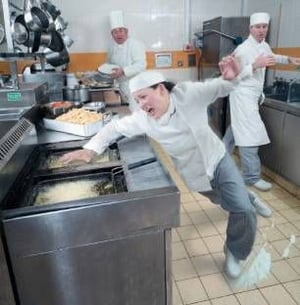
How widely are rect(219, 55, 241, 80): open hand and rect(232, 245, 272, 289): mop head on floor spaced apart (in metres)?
1.11

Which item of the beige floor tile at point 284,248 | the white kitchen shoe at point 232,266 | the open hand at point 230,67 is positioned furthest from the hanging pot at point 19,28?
the beige floor tile at point 284,248

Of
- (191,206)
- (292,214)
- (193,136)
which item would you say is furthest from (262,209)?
(193,136)

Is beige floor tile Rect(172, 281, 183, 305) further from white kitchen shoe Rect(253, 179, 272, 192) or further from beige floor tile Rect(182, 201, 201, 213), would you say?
white kitchen shoe Rect(253, 179, 272, 192)

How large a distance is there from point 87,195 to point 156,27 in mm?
3666

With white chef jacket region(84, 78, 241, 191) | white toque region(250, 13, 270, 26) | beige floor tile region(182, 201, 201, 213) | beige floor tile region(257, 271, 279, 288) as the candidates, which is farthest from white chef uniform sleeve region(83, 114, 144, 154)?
white toque region(250, 13, 270, 26)

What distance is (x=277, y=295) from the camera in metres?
1.58

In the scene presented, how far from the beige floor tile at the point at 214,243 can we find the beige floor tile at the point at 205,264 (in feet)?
0.25

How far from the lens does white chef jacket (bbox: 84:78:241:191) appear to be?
4.62 ft

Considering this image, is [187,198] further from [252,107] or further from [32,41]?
[32,41]

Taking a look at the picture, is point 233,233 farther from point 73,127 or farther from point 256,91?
point 256,91

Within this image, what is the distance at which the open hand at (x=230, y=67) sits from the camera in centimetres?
140

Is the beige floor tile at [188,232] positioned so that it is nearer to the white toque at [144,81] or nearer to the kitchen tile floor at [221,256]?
the kitchen tile floor at [221,256]

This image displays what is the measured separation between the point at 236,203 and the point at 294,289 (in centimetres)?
56

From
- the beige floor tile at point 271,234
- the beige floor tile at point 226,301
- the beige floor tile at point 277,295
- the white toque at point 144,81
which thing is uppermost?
the white toque at point 144,81
